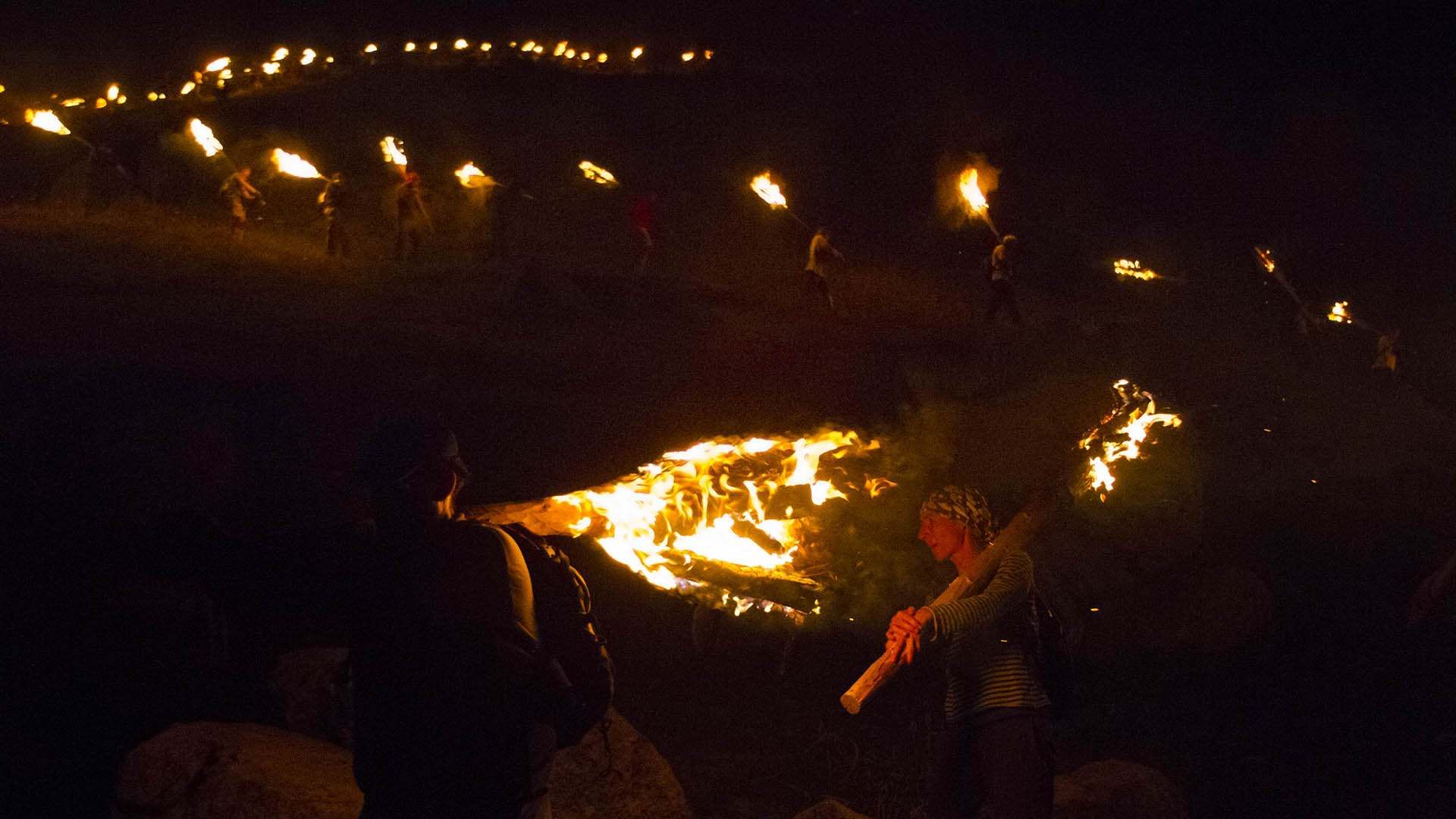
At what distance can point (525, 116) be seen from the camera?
21.5 metres

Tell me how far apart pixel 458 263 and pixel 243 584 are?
1250 cm

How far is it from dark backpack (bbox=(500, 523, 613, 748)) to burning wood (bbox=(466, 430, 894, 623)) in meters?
1.28

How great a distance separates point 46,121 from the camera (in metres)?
17.1

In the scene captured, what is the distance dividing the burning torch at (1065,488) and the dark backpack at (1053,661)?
30 cm

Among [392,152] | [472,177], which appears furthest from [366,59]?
[472,177]

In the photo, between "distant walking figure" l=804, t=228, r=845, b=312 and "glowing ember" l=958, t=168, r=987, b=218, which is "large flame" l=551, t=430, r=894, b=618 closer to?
"distant walking figure" l=804, t=228, r=845, b=312

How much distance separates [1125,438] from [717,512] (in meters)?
5.51

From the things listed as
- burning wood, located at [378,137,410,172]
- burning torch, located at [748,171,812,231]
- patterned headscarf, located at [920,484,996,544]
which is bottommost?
patterned headscarf, located at [920,484,996,544]

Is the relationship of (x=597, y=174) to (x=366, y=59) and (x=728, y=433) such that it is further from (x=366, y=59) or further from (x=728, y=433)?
(x=728, y=433)

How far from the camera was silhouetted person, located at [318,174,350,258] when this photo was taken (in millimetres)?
13492

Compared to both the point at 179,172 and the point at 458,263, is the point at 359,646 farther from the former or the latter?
the point at 179,172

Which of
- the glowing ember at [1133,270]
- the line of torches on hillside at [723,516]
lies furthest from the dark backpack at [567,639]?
the glowing ember at [1133,270]

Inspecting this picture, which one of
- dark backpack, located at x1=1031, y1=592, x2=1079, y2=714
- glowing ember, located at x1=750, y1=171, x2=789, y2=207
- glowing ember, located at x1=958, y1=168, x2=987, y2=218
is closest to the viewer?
dark backpack, located at x1=1031, y1=592, x2=1079, y2=714

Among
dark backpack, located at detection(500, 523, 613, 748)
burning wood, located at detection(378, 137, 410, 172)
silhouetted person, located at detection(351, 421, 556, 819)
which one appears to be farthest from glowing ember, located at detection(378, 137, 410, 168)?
dark backpack, located at detection(500, 523, 613, 748)
